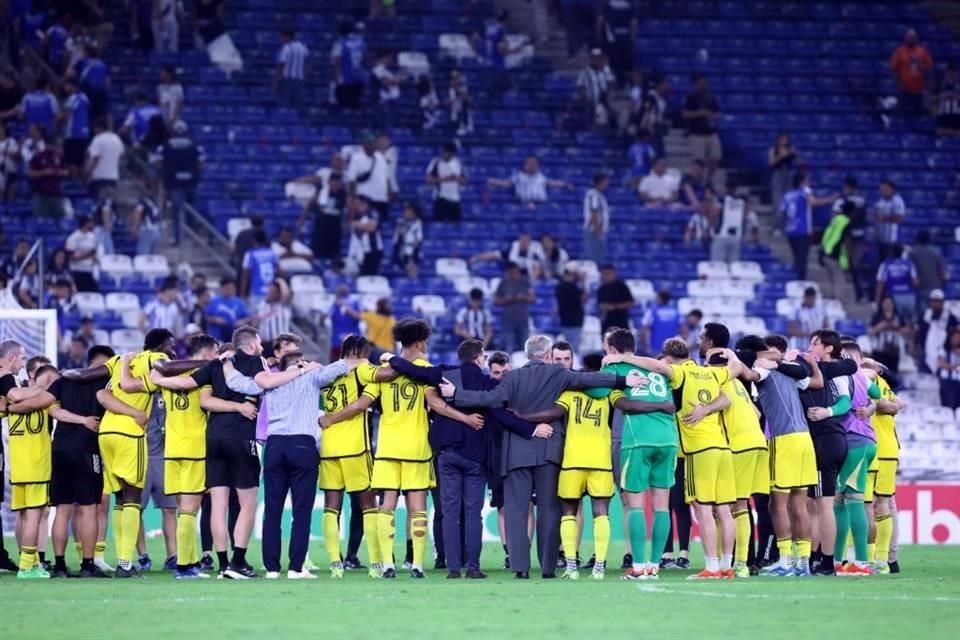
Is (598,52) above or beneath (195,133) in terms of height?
above

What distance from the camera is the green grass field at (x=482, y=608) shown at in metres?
13.0

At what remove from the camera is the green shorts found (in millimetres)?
17203

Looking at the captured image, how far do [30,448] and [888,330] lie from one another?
677 inches

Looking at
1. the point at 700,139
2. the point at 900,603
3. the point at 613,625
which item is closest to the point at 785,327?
the point at 700,139

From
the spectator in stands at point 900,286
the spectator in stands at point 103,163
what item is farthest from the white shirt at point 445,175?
the spectator in stands at point 900,286

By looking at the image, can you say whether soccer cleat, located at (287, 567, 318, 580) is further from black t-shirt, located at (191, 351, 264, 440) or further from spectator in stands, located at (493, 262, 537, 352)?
spectator in stands, located at (493, 262, 537, 352)

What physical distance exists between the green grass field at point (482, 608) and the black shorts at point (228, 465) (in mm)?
915

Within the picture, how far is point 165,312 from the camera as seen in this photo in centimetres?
2791

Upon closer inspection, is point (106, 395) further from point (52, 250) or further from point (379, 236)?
point (379, 236)

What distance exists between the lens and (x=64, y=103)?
1250 inches

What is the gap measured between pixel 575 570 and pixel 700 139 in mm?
19016

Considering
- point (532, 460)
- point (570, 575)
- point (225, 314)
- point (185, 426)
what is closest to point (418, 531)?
point (532, 460)

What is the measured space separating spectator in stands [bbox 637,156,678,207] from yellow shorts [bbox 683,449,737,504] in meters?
17.0

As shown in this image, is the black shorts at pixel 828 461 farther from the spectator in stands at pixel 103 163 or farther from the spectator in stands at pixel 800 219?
the spectator in stands at pixel 103 163
